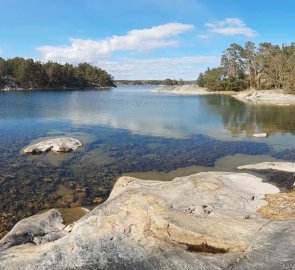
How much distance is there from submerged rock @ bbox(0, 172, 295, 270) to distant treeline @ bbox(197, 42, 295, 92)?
12727 centimetres

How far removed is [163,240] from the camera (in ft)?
39.9

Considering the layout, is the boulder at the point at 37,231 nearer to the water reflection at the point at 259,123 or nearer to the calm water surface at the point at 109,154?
the calm water surface at the point at 109,154

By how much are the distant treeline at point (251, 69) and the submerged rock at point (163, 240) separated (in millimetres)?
127266

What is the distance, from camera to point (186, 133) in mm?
46281

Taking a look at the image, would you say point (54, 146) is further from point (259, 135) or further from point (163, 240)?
point (259, 135)

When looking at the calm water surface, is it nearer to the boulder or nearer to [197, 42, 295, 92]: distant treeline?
the boulder

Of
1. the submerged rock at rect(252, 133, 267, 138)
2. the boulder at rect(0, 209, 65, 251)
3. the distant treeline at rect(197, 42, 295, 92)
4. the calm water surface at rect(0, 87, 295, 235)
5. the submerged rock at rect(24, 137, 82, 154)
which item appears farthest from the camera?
the distant treeline at rect(197, 42, 295, 92)

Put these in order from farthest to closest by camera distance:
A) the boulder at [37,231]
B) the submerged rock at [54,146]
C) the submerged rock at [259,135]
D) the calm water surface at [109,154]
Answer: the submerged rock at [259,135] < the submerged rock at [54,146] < the calm water surface at [109,154] < the boulder at [37,231]

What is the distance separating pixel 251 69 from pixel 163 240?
162 m

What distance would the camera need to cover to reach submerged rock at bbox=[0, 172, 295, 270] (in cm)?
1099

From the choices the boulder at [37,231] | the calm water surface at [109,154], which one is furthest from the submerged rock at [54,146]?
the boulder at [37,231]

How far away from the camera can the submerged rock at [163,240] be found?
433 inches

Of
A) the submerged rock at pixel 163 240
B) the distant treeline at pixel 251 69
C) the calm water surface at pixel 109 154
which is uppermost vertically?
the distant treeline at pixel 251 69

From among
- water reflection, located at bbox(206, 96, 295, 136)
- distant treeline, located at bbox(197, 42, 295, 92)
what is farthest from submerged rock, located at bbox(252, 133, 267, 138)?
distant treeline, located at bbox(197, 42, 295, 92)
